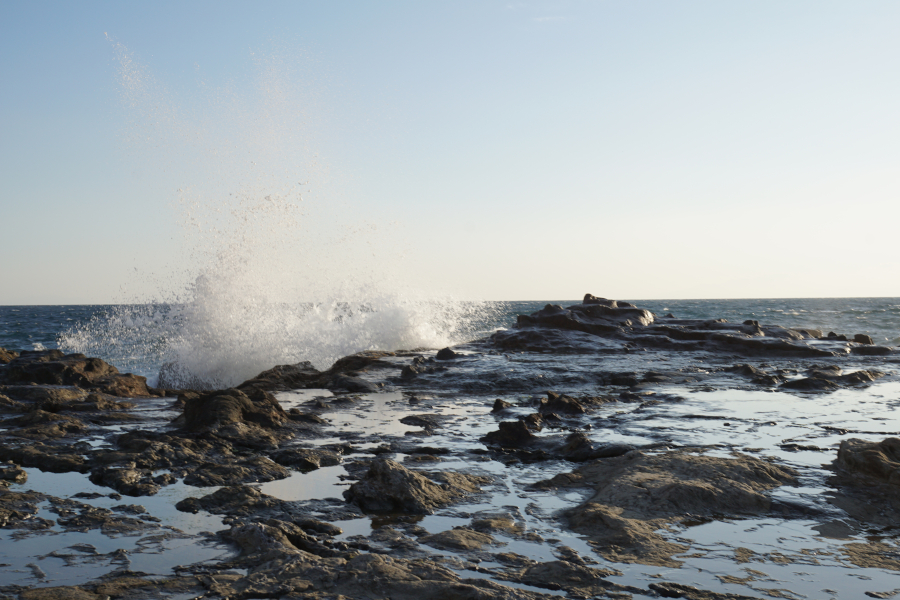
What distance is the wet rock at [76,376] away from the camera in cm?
964

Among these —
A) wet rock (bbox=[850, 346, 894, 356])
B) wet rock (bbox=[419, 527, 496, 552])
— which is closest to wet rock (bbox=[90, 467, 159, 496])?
wet rock (bbox=[419, 527, 496, 552])

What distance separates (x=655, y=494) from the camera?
429 cm

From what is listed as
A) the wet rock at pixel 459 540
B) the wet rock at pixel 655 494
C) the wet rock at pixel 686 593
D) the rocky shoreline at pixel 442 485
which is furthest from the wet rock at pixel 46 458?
the wet rock at pixel 686 593

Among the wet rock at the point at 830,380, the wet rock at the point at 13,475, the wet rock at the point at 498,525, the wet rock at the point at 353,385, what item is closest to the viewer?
the wet rock at the point at 498,525

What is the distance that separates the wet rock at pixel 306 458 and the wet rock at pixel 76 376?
208 inches

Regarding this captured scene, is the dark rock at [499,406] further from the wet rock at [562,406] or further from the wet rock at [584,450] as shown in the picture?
the wet rock at [584,450]

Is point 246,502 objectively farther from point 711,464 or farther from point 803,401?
point 803,401

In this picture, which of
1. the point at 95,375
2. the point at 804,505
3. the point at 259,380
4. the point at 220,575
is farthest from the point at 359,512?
the point at 95,375

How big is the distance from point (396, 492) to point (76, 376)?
26.5 feet

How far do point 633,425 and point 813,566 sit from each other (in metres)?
3.88

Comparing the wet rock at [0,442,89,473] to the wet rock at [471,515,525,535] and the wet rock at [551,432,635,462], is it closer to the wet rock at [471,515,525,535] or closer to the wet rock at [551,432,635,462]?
the wet rock at [471,515,525,535]

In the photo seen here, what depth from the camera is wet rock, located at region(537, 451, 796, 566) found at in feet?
11.6

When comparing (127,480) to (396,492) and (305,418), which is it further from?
(305,418)

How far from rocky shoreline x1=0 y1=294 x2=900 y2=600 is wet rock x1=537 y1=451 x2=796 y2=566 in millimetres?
20
